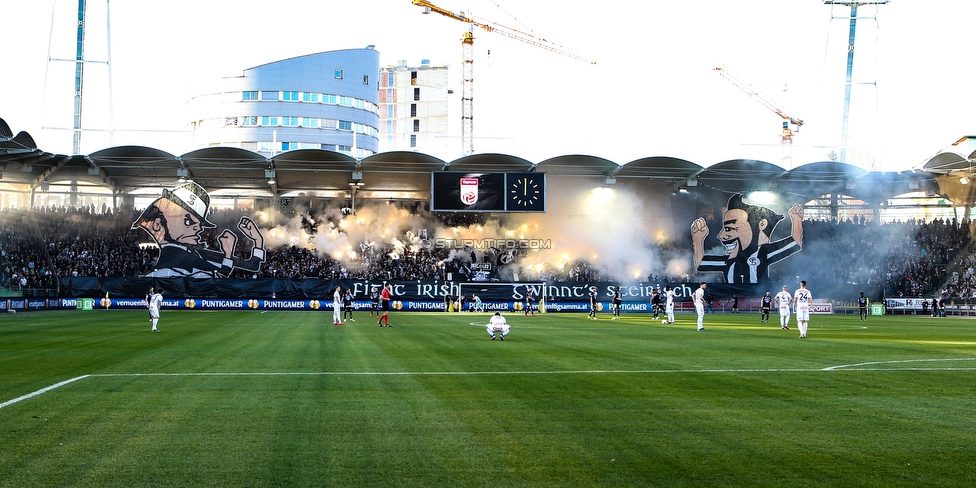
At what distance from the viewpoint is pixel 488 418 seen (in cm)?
1052

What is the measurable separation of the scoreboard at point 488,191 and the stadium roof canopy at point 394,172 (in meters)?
1.76

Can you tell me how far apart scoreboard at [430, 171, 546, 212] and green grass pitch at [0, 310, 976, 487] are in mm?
40046

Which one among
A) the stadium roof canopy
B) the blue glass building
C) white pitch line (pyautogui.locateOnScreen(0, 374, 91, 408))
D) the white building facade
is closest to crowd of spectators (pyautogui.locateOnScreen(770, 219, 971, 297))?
the stadium roof canopy

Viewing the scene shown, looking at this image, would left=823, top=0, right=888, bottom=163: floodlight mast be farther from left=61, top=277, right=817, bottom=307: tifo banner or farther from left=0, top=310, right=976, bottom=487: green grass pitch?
left=0, top=310, right=976, bottom=487: green grass pitch

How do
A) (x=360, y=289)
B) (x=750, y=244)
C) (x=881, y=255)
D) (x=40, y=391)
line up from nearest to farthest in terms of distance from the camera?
(x=40, y=391) < (x=360, y=289) < (x=750, y=244) < (x=881, y=255)

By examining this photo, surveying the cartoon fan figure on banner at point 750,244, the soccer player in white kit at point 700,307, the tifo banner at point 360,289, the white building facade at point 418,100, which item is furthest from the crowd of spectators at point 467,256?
the white building facade at point 418,100

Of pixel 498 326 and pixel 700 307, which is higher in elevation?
pixel 700 307

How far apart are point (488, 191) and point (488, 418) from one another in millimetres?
49748

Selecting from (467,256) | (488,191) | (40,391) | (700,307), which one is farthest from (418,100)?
(40,391)

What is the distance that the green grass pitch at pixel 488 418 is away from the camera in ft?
25.5

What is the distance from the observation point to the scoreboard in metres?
59.7

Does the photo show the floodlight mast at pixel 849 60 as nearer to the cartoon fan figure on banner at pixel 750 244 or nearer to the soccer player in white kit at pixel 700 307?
the cartoon fan figure on banner at pixel 750 244

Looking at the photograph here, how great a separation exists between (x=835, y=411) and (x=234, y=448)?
7.96 m

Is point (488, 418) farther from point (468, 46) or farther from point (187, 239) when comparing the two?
point (468, 46)
